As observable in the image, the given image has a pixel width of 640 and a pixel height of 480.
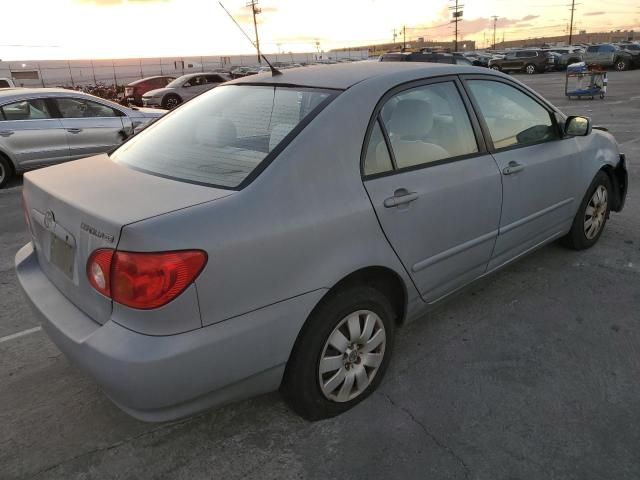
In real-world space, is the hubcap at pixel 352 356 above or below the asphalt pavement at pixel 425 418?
above

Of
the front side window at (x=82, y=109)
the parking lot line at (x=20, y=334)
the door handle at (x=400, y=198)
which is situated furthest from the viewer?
the front side window at (x=82, y=109)

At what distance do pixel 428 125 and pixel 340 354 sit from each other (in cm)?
135

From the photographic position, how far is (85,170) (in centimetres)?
271

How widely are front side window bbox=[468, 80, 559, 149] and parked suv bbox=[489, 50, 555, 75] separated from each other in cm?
3729

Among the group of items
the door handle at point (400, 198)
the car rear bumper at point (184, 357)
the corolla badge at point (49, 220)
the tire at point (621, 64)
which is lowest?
the tire at point (621, 64)

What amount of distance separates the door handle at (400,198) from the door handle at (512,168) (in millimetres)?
884

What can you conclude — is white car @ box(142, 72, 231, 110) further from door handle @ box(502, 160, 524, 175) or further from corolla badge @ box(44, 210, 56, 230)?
corolla badge @ box(44, 210, 56, 230)

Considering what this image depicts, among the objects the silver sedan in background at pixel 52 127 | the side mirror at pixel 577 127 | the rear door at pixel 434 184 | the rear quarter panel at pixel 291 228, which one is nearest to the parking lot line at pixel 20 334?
the rear quarter panel at pixel 291 228

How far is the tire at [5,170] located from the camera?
798cm

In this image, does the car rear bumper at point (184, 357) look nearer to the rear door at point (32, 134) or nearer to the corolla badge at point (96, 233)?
the corolla badge at point (96, 233)

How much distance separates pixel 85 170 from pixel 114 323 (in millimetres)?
1078

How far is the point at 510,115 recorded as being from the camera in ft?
11.3

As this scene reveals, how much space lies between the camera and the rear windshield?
2385 mm

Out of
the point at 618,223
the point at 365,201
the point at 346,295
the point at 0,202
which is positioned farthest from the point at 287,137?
the point at 0,202
